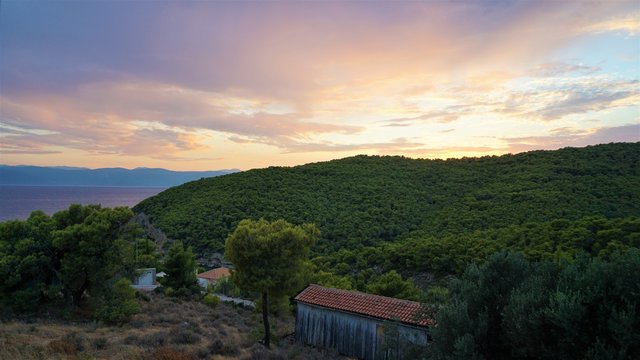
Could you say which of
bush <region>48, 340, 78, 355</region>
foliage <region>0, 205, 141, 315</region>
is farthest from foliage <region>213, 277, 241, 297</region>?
bush <region>48, 340, 78, 355</region>

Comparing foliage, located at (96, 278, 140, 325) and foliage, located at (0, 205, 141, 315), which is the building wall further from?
foliage, located at (96, 278, 140, 325)

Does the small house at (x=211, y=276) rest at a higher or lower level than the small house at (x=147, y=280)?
lower

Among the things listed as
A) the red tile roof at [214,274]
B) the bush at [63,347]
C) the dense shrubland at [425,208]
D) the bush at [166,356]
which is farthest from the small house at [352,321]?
the red tile roof at [214,274]

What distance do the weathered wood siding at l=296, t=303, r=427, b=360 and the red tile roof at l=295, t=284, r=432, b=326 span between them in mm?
280

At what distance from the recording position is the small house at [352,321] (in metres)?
15.4

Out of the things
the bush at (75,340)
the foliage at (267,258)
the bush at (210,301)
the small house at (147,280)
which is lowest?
the small house at (147,280)

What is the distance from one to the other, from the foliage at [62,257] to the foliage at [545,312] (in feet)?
55.2

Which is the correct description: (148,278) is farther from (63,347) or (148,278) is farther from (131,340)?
(63,347)

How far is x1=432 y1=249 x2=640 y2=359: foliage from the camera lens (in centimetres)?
692

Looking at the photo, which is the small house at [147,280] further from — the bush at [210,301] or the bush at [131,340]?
the bush at [131,340]

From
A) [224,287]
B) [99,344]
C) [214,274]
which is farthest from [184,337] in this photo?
[214,274]

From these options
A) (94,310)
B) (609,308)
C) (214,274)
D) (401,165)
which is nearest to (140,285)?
(214,274)

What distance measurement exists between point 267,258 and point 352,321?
475 centimetres

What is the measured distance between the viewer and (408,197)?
70750 mm
